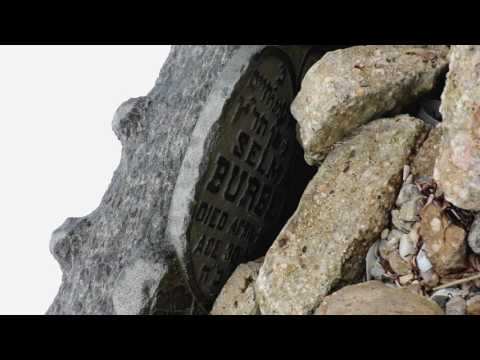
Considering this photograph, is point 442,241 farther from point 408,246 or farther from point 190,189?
point 190,189

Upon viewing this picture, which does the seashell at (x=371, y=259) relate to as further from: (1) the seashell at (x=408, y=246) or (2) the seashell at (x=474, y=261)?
(2) the seashell at (x=474, y=261)

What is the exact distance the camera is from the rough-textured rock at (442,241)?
6.45 ft

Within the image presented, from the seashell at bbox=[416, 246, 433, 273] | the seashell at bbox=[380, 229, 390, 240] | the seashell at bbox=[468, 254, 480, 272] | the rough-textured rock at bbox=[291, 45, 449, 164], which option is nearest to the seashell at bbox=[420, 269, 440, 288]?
the seashell at bbox=[416, 246, 433, 273]

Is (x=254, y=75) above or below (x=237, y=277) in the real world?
above

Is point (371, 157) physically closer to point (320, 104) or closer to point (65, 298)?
point (320, 104)

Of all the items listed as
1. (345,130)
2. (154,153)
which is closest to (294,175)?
(345,130)

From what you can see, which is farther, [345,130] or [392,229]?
[345,130]

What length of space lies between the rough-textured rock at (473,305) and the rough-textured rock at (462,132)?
275 millimetres

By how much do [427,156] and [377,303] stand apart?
75 centimetres

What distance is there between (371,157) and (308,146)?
0.93 feet

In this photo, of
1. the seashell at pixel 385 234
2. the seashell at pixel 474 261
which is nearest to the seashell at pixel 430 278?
the seashell at pixel 474 261

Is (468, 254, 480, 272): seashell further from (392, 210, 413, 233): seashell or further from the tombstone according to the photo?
the tombstone

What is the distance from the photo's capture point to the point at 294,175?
9.64 feet

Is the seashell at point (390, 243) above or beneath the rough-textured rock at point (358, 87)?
beneath
